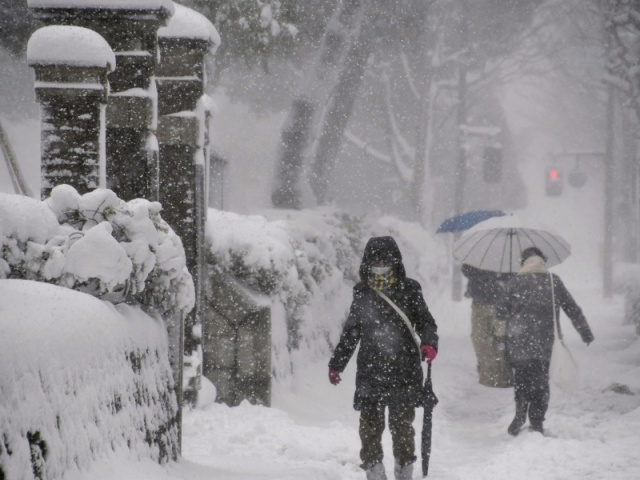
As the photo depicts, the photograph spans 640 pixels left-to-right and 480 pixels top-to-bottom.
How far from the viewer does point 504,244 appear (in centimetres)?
1012

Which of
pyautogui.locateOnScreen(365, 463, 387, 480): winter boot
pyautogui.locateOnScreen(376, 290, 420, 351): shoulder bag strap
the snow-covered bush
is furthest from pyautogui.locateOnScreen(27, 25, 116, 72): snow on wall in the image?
pyautogui.locateOnScreen(365, 463, 387, 480): winter boot

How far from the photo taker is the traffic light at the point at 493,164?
23.4 meters

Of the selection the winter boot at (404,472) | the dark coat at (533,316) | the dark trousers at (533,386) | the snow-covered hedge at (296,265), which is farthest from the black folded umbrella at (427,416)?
the snow-covered hedge at (296,265)

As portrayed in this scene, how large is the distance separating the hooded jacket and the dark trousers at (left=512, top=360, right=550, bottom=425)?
2.9 inches

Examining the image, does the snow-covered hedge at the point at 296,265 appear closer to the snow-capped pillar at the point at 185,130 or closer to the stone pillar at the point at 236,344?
the stone pillar at the point at 236,344

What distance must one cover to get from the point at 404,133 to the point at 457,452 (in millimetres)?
23922

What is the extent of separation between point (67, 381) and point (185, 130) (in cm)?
476

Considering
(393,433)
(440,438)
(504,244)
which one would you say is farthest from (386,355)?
(504,244)

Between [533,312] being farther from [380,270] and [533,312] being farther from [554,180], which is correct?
[554,180]

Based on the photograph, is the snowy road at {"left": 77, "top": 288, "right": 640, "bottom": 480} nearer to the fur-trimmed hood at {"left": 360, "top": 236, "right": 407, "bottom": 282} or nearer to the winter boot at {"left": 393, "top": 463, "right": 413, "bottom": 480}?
the winter boot at {"left": 393, "top": 463, "right": 413, "bottom": 480}

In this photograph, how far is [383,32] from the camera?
1981 centimetres

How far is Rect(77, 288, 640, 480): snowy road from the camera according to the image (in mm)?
5883

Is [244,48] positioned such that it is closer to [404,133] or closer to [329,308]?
[329,308]

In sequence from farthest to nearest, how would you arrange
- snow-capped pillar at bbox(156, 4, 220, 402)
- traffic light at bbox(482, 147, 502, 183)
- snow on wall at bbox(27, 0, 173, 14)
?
traffic light at bbox(482, 147, 502, 183)
snow-capped pillar at bbox(156, 4, 220, 402)
snow on wall at bbox(27, 0, 173, 14)
